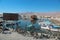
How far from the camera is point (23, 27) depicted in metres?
1.70

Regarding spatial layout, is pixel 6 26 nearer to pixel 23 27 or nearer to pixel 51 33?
pixel 23 27

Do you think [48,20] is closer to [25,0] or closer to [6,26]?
[25,0]

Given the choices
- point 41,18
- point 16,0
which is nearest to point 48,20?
point 41,18

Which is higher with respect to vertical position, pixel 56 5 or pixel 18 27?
pixel 56 5

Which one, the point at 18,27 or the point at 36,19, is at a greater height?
the point at 36,19

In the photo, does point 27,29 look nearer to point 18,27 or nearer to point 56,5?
point 18,27

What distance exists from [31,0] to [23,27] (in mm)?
427

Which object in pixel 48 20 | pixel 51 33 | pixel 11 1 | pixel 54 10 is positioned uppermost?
pixel 11 1

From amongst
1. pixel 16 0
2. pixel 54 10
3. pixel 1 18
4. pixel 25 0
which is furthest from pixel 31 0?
pixel 1 18

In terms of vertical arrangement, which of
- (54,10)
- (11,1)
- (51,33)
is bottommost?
(51,33)

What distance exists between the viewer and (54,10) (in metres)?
1.70

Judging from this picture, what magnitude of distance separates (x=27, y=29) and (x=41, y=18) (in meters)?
0.27

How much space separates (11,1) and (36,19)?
470 mm

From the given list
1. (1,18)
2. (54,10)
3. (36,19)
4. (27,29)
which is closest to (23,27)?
(27,29)
